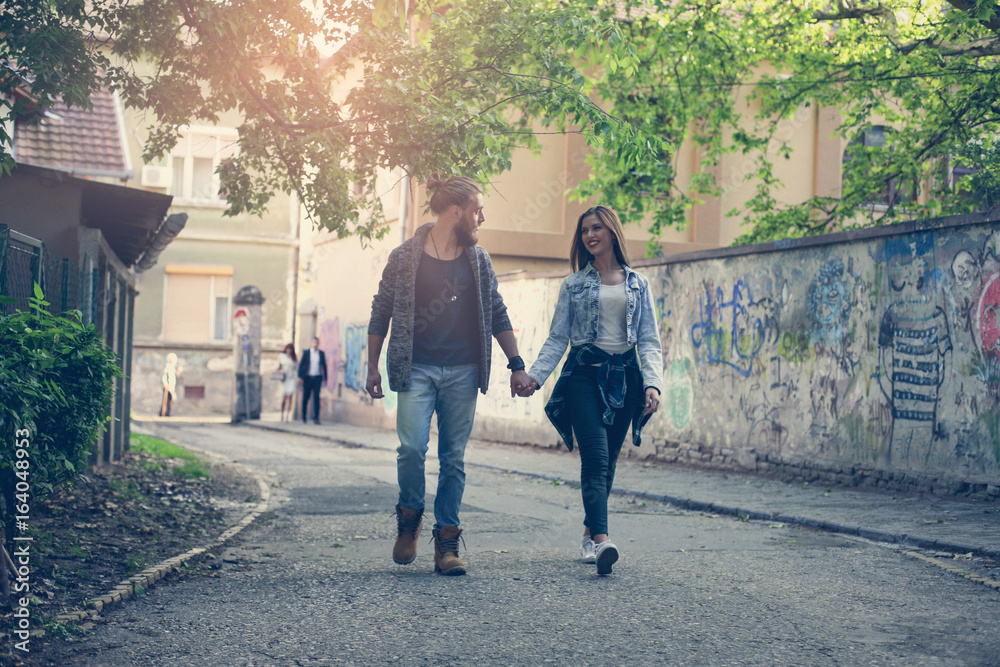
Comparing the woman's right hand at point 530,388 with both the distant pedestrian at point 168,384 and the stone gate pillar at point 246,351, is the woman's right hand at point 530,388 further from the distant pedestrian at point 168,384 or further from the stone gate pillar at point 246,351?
the distant pedestrian at point 168,384

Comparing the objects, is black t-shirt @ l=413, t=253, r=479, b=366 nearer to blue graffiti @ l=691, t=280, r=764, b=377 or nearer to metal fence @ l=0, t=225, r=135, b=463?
metal fence @ l=0, t=225, r=135, b=463

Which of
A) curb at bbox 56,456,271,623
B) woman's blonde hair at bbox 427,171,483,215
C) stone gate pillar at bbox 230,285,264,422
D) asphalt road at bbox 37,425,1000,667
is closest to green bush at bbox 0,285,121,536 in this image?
curb at bbox 56,456,271,623

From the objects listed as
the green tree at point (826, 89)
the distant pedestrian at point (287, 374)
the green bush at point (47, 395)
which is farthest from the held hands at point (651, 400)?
the distant pedestrian at point (287, 374)

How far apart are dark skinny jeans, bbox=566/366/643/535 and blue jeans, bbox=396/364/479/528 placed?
55 centimetres

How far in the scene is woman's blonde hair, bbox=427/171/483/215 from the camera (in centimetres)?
525

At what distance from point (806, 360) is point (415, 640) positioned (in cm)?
748

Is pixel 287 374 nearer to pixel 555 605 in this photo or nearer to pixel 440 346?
pixel 440 346

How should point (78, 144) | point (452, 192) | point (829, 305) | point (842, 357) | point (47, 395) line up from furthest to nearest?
point (78, 144), point (829, 305), point (842, 357), point (452, 192), point (47, 395)

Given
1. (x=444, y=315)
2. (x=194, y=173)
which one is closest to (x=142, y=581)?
(x=444, y=315)

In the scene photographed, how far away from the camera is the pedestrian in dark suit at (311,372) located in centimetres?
2197

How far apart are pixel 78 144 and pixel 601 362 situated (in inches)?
499

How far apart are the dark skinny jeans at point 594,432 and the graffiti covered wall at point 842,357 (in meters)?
4.37

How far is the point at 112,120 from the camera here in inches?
632

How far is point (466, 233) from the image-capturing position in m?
5.28
